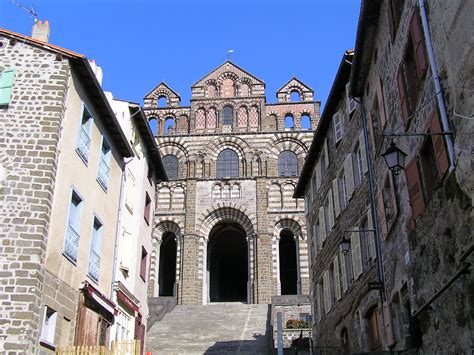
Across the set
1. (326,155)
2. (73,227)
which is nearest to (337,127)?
(326,155)

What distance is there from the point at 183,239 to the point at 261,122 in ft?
29.7

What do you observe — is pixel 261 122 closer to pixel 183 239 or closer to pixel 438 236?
pixel 183 239

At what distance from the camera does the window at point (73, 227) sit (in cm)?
1270

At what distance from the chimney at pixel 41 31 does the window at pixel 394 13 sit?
850 cm

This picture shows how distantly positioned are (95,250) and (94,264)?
39 centimetres

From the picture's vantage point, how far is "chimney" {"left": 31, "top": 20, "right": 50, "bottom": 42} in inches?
585

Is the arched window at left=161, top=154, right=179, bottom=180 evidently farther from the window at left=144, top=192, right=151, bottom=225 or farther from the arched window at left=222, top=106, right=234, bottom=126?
the window at left=144, top=192, right=151, bottom=225

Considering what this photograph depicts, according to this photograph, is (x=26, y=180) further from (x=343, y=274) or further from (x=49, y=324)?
(x=343, y=274)

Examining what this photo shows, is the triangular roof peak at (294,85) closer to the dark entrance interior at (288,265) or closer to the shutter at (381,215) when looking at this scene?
the dark entrance interior at (288,265)

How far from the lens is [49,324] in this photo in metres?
11.9

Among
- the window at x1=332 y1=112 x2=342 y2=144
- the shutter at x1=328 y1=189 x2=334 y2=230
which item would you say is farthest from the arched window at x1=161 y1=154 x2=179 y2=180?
the window at x1=332 y1=112 x2=342 y2=144

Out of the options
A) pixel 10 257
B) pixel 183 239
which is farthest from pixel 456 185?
pixel 183 239

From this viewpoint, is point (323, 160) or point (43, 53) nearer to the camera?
point (43, 53)

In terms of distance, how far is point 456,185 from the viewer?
25.4ft
